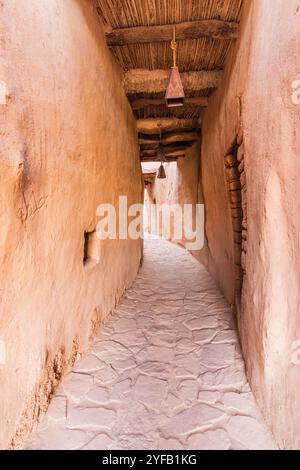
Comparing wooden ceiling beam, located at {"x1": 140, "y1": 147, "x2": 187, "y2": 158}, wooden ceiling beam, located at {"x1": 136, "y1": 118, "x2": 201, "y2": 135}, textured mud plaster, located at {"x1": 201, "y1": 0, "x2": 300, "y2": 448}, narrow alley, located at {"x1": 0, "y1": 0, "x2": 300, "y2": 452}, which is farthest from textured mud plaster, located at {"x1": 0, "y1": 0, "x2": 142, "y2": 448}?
wooden ceiling beam, located at {"x1": 140, "y1": 147, "x2": 187, "y2": 158}

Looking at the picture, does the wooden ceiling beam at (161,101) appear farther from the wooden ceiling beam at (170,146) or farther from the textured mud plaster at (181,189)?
the wooden ceiling beam at (170,146)

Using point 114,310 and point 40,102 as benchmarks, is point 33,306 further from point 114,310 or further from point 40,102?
point 114,310

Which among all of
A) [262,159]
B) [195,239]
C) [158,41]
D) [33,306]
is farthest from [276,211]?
[195,239]

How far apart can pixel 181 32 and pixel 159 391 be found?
355cm

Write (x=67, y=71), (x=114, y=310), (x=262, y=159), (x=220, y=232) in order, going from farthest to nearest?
(x=220, y=232) → (x=114, y=310) → (x=67, y=71) → (x=262, y=159)

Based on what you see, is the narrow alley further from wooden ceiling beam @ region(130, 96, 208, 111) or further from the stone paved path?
wooden ceiling beam @ region(130, 96, 208, 111)

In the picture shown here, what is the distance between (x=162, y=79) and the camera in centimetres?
358

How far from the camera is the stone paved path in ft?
5.51

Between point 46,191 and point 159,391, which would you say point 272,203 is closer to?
point 46,191

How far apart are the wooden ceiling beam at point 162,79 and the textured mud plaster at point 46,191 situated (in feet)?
2.09

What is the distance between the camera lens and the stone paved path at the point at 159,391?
5.51 ft

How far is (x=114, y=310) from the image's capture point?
3619mm

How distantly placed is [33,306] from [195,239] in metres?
5.53
